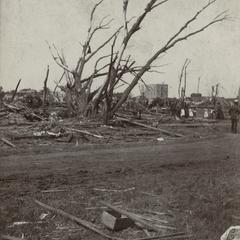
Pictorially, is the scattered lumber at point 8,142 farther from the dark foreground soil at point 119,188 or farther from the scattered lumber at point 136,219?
the scattered lumber at point 136,219

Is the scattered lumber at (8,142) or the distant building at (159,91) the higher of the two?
the distant building at (159,91)

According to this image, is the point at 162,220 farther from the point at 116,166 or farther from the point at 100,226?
the point at 116,166

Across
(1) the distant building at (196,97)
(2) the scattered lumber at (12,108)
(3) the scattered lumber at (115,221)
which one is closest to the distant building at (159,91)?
(1) the distant building at (196,97)

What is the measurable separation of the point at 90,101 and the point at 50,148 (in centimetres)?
1034

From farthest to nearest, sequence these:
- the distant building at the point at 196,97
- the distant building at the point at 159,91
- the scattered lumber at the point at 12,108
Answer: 1. the distant building at the point at 159,91
2. the distant building at the point at 196,97
3. the scattered lumber at the point at 12,108

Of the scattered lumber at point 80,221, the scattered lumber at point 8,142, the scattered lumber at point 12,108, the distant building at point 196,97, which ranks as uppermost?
the distant building at point 196,97

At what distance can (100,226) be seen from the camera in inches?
255

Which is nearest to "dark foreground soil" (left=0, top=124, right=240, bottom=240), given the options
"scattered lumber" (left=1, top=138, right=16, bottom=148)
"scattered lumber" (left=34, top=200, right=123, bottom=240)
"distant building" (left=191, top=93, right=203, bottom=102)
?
"scattered lumber" (left=34, top=200, right=123, bottom=240)

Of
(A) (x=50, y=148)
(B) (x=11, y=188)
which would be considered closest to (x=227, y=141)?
(A) (x=50, y=148)

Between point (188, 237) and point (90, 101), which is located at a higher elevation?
point (90, 101)

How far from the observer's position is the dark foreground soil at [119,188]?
652 centimetres

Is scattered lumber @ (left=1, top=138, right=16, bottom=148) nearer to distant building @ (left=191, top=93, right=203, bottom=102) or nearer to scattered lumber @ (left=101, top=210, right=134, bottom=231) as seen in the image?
scattered lumber @ (left=101, top=210, right=134, bottom=231)

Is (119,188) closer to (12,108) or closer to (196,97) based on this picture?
(12,108)

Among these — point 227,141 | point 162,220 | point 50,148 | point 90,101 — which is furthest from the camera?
point 90,101
